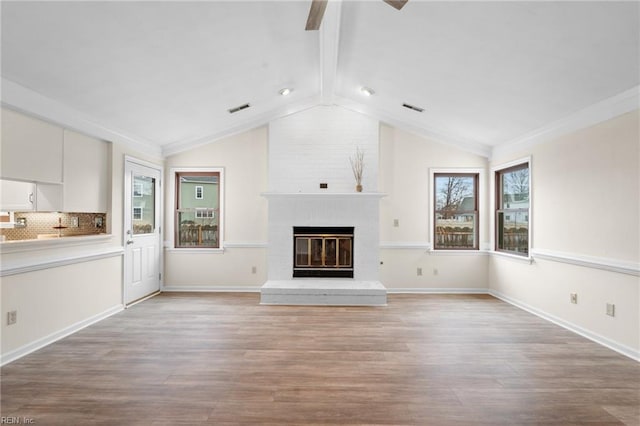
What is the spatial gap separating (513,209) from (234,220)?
4.45m

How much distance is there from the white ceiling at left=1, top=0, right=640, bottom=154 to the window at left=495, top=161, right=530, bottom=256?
0.65 metres

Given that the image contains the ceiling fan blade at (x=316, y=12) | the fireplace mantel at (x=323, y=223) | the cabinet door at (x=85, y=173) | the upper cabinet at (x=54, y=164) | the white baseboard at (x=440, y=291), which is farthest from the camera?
the white baseboard at (x=440, y=291)

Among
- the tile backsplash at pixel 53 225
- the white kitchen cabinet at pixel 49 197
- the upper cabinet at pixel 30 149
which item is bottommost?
the tile backsplash at pixel 53 225

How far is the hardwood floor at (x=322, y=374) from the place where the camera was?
219cm

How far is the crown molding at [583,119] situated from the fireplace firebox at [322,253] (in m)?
2.80

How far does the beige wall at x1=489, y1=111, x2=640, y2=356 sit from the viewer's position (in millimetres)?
3121

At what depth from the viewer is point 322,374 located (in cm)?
271

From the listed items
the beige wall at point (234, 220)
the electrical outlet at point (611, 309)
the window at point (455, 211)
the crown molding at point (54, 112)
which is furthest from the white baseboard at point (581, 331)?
the crown molding at point (54, 112)

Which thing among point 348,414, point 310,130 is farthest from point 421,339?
point 310,130

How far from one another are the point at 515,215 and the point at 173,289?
5.61 meters

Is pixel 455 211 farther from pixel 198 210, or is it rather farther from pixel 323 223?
pixel 198 210

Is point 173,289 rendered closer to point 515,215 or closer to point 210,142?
point 210,142

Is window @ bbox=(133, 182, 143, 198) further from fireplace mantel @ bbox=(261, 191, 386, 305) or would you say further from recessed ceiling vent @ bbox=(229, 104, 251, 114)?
fireplace mantel @ bbox=(261, 191, 386, 305)

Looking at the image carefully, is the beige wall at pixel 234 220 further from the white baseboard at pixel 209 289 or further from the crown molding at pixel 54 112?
the crown molding at pixel 54 112
